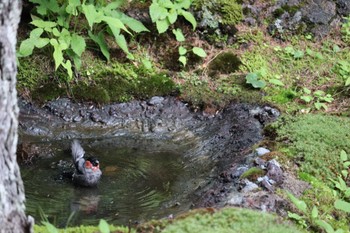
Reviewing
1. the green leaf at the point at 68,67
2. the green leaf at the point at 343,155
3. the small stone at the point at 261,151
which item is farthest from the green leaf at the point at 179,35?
the green leaf at the point at 343,155

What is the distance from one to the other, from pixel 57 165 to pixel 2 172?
344 cm

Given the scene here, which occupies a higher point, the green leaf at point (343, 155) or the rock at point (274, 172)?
the rock at point (274, 172)

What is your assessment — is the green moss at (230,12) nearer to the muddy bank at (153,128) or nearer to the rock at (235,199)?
the muddy bank at (153,128)

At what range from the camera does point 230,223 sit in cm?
415

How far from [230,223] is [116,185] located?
2153mm

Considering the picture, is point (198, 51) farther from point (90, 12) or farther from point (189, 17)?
point (90, 12)

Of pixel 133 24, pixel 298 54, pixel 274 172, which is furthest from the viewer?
pixel 298 54

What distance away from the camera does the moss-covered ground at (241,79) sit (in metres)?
6.39

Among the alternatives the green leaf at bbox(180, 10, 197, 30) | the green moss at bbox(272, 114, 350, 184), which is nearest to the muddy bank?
the green moss at bbox(272, 114, 350, 184)

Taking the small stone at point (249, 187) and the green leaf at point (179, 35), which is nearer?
the small stone at point (249, 187)

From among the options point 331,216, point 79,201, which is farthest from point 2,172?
point 331,216

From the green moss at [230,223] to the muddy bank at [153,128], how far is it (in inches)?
76.7

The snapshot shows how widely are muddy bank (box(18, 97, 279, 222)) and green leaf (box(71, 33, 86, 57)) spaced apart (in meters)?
0.79

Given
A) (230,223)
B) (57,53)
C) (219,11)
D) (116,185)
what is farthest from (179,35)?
(230,223)
